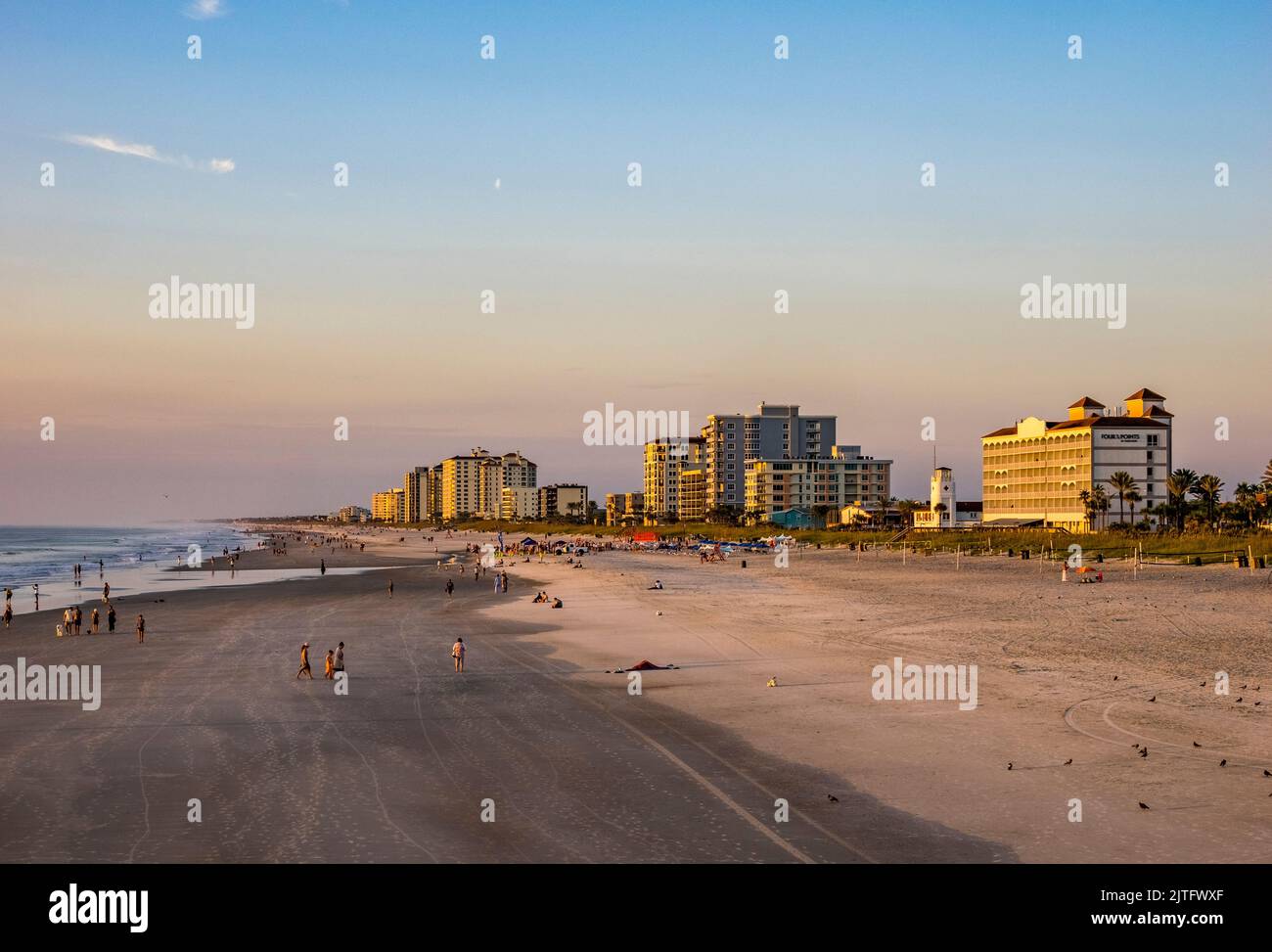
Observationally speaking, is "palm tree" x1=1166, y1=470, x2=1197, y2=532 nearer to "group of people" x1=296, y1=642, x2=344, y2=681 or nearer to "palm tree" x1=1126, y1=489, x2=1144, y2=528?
"palm tree" x1=1126, y1=489, x2=1144, y2=528

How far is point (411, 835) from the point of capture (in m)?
15.4

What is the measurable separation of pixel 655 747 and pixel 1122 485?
130506 millimetres

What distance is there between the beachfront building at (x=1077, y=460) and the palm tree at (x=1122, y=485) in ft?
4.32

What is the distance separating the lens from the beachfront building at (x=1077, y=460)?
145375 millimetres

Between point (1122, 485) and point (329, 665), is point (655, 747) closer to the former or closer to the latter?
point (329, 665)

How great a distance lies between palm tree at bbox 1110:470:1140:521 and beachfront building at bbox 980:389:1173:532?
132 cm

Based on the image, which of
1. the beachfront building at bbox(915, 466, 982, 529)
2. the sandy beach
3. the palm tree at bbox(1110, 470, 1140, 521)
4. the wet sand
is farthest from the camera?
the beachfront building at bbox(915, 466, 982, 529)

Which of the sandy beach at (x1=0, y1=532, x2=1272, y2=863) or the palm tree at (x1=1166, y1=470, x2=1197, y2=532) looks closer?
the sandy beach at (x1=0, y1=532, x2=1272, y2=863)

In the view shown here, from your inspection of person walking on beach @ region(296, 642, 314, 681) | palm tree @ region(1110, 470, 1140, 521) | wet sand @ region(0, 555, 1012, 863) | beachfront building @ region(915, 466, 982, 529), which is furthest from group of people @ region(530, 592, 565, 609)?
beachfront building @ region(915, 466, 982, 529)

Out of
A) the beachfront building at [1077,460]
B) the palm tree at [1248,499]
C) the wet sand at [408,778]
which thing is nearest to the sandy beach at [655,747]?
the wet sand at [408,778]

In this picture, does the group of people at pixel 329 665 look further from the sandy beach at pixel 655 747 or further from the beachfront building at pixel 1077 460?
the beachfront building at pixel 1077 460

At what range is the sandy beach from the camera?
15188mm

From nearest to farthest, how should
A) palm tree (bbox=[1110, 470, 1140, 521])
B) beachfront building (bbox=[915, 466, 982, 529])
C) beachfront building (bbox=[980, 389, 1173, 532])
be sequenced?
palm tree (bbox=[1110, 470, 1140, 521])
beachfront building (bbox=[980, 389, 1173, 532])
beachfront building (bbox=[915, 466, 982, 529])
